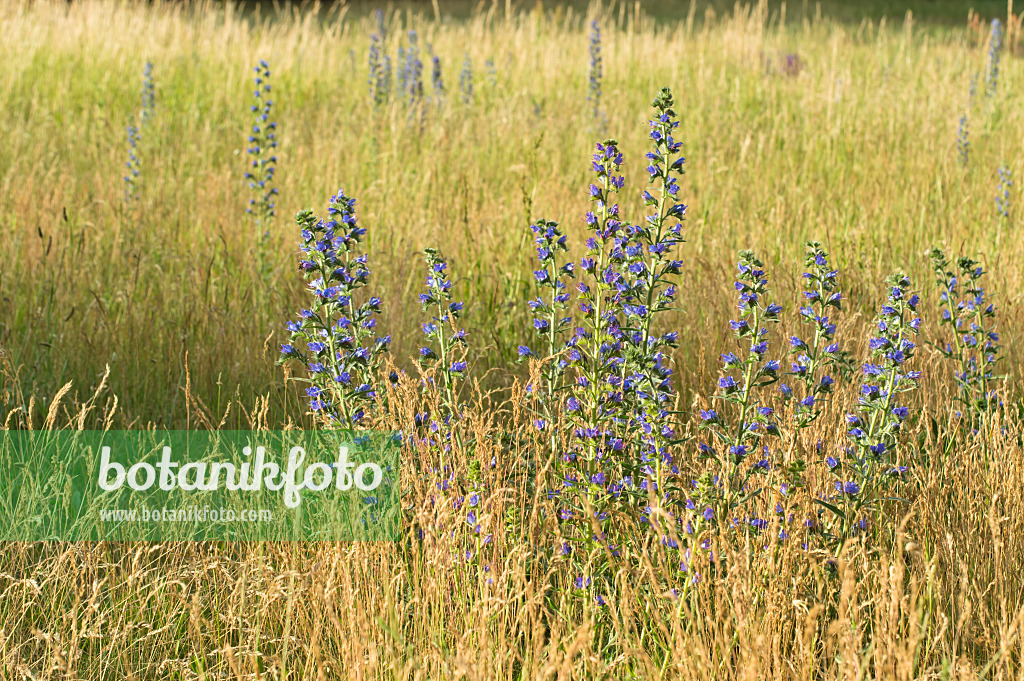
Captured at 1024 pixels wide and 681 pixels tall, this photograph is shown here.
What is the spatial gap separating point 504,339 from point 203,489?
148 cm

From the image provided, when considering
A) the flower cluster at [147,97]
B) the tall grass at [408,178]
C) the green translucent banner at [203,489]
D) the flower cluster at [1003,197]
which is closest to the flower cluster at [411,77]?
the tall grass at [408,178]

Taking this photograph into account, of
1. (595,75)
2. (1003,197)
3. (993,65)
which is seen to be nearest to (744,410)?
(1003,197)

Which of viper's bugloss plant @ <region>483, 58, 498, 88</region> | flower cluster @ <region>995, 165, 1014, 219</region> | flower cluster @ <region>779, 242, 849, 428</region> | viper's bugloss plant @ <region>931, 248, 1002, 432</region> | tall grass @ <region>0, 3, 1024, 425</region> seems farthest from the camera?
viper's bugloss plant @ <region>483, 58, 498, 88</region>

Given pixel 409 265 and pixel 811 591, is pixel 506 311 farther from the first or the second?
pixel 811 591

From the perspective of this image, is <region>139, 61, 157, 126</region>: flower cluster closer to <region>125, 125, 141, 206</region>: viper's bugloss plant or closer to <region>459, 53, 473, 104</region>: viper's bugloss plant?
<region>125, 125, 141, 206</region>: viper's bugloss plant

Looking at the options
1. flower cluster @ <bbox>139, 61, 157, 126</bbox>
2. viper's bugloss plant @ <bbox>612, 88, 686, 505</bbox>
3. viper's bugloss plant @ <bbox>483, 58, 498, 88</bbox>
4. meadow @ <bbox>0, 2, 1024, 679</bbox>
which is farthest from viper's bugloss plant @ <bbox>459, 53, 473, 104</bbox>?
viper's bugloss plant @ <bbox>612, 88, 686, 505</bbox>

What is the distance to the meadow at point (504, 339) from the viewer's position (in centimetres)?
185

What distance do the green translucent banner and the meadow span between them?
0.24ft

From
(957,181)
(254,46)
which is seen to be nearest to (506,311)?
(957,181)

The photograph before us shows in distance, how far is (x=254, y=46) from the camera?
899 centimetres

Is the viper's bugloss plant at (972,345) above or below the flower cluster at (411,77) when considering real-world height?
below

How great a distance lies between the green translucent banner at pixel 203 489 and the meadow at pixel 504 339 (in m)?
0.07

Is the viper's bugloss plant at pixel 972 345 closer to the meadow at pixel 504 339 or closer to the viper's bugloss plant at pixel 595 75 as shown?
the meadow at pixel 504 339

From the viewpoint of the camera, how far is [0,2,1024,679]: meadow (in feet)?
6.06
